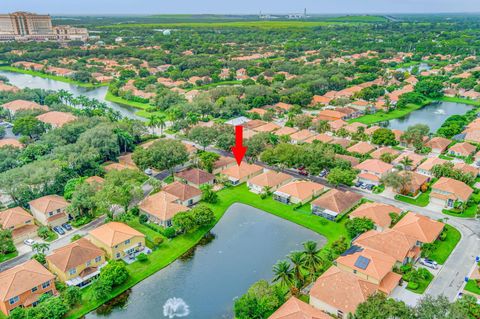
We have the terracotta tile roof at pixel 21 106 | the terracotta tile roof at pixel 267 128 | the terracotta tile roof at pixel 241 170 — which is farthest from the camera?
the terracotta tile roof at pixel 21 106

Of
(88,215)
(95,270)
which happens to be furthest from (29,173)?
(95,270)

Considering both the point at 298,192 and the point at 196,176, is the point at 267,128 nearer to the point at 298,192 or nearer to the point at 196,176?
the point at 196,176

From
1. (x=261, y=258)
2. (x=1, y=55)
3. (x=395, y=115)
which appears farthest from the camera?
(x=1, y=55)

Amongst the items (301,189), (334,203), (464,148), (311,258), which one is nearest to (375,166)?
(301,189)

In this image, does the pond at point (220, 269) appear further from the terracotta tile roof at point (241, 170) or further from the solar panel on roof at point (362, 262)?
the terracotta tile roof at point (241, 170)

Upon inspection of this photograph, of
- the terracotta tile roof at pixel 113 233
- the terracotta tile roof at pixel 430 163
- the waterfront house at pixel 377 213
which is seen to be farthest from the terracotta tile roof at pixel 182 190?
the terracotta tile roof at pixel 430 163

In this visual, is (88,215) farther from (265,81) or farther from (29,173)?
(265,81)

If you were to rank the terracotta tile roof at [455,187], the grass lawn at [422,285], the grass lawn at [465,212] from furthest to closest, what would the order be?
the terracotta tile roof at [455,187]
the grass lawn at [465,212]
the grass lawn at [422,285]
